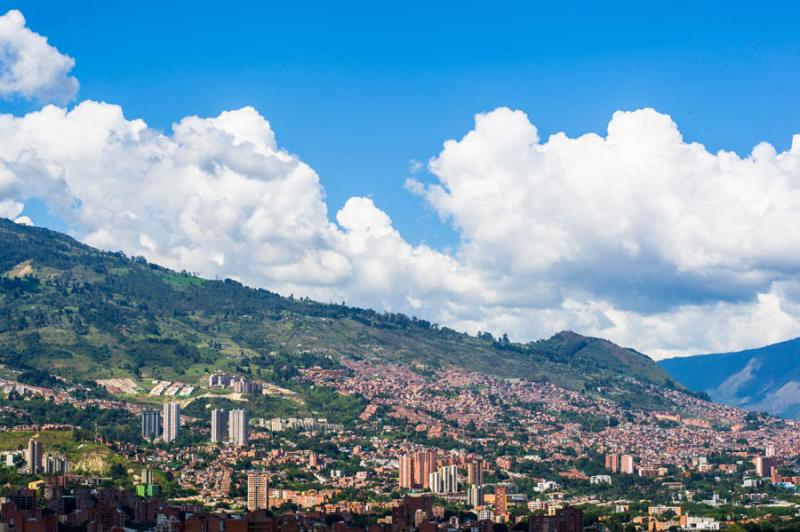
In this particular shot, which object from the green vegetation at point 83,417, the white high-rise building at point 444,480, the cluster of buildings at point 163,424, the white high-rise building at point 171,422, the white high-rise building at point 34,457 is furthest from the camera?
the white high-rise building at point 171,422

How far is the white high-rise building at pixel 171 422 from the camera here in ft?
452

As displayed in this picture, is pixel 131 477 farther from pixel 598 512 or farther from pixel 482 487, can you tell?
pixel 598 512

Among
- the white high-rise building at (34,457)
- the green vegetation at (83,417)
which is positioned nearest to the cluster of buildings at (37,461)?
the white high-rise building at (34,457)

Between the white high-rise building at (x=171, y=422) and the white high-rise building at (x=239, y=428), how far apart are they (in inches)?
208

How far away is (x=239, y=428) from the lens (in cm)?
13738

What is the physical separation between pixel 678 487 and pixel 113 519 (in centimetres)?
6391

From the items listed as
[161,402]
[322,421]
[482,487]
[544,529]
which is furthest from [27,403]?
[544,529]

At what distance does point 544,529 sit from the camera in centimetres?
8219

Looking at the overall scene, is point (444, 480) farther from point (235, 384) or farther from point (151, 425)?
point (235, 384)

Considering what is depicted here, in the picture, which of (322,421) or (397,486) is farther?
(322,421)

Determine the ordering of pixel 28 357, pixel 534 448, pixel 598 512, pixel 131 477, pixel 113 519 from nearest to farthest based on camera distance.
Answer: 1. pixel 113 519
2. pixel 598 512
3. pixel 131 477
4. pixel 534 448
5. pixel 28 357

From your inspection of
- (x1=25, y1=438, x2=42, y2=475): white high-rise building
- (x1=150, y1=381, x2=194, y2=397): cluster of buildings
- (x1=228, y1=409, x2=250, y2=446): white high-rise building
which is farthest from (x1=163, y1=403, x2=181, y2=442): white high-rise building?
(x1=25, y1=438, x2=42, y2=475): white high-rise building

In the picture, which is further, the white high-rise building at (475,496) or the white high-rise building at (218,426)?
the white high-rise building at (218,426)

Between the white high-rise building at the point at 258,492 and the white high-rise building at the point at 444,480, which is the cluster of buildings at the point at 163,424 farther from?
the white high-rise building at the point at 258,492
